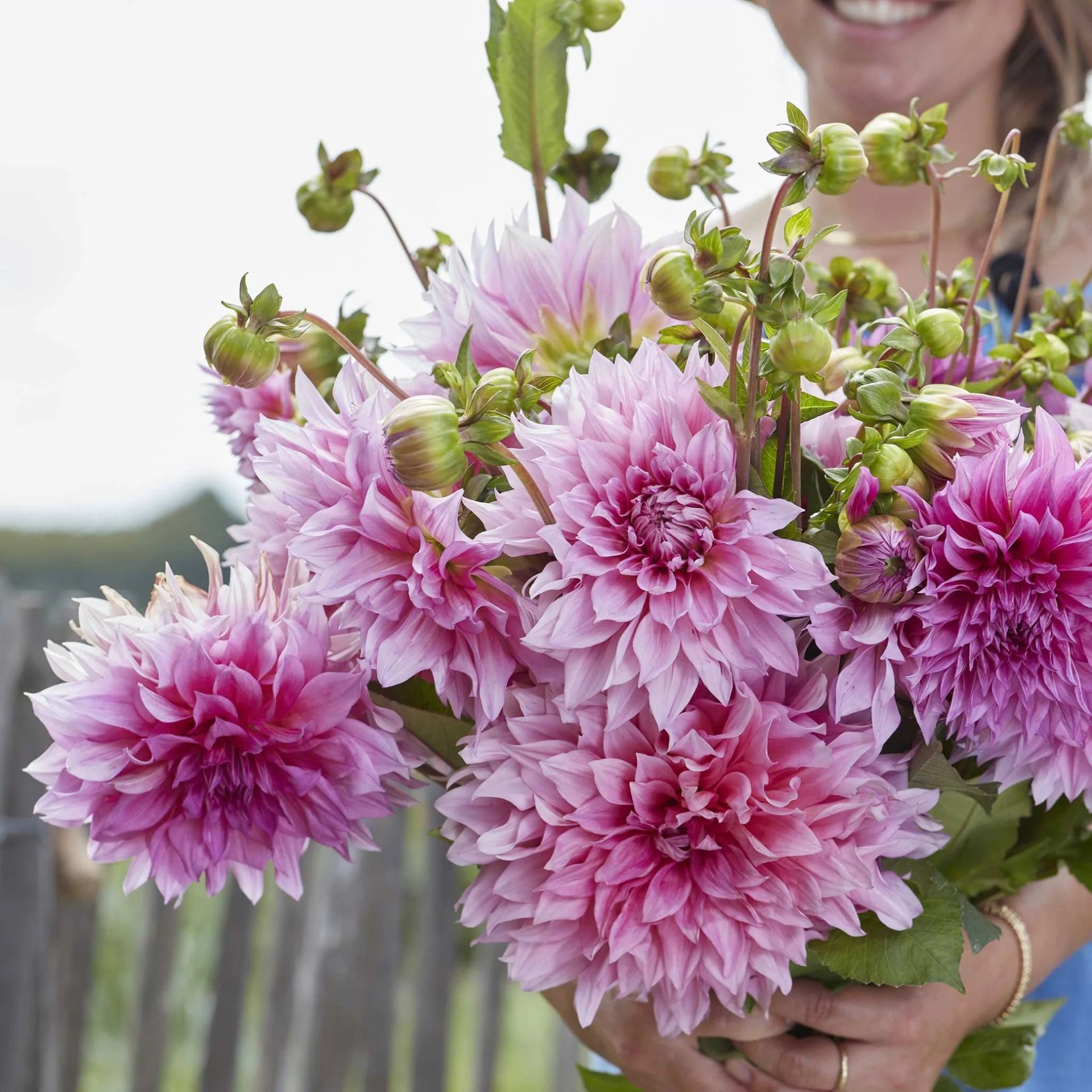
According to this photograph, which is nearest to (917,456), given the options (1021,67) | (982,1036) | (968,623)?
(968,623)

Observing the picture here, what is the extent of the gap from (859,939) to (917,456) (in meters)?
0.20

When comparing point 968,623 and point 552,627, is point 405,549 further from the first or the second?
point 968,623

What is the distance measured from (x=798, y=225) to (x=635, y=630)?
0.45ft

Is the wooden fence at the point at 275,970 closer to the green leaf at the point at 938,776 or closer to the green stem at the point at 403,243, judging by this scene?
the green stem at the point at 403,243

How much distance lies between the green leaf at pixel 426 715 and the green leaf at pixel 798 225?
0.20m

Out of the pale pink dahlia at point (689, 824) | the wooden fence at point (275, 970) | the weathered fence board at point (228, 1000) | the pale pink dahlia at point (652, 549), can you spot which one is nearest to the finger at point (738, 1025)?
the pale pink dahlia at point (689, 824)

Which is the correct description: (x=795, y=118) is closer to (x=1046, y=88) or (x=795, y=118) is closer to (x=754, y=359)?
(x=754, y=359)

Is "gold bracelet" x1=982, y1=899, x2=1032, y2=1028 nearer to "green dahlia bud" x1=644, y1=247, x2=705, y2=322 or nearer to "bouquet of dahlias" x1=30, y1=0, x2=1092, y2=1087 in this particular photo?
"bouquet of dahlias" x1=30, y1=0, x2=1092, y2=1087

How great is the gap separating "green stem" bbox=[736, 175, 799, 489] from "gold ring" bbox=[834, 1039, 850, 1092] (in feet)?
1.07

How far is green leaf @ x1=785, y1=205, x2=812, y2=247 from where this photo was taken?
361mm

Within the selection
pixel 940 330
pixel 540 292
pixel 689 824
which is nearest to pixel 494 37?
pixel 540 292

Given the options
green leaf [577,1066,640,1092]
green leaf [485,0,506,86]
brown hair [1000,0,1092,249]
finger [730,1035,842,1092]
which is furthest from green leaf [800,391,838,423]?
brown hair [1000,0,1092,249]

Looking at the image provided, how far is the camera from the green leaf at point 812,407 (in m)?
0.38

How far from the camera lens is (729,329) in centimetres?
42
